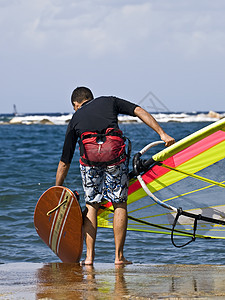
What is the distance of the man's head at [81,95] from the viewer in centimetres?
428

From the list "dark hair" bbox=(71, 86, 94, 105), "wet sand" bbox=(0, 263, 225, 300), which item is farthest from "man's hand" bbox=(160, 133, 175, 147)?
"wet sand" bbox=(0, 263, 225, 300)

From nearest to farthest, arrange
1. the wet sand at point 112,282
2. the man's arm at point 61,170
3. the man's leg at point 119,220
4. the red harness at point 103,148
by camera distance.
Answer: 1. the wet sand at point 112,282
2. the red harness at point 103,148
3. the man's leg at point 119,220
4. the man's arm at point 61,170

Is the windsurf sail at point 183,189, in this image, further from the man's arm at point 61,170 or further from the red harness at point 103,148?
the man's arm at point 61,170

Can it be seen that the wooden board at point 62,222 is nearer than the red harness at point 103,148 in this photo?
No

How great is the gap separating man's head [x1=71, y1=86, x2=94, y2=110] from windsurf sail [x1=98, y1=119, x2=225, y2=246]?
66 cm

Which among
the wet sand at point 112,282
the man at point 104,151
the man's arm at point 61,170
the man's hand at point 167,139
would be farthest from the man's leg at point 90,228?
the man's hand at point 167,139

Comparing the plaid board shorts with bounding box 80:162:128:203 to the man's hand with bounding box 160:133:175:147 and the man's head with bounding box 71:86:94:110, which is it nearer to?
the man's hand with bounding box 160:133:175:147

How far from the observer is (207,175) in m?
4.48

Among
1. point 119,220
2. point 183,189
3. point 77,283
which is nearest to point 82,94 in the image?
point 119,220

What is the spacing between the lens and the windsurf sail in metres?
4.31

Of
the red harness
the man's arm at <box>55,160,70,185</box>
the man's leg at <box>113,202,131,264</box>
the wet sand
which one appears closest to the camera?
the wet sand

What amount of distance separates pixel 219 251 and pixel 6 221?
10.2 ft

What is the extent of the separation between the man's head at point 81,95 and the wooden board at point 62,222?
0.74 metres

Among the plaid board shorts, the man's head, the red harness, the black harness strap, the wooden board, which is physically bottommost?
the wooden board
